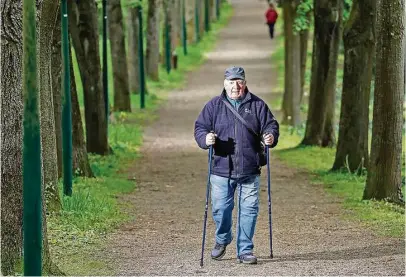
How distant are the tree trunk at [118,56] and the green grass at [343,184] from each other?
4.34m

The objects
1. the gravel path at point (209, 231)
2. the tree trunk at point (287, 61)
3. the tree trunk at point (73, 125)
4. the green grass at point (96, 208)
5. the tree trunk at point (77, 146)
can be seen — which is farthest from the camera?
the tree trunk at point (287, 61)

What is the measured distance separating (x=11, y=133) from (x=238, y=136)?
7.32 feet

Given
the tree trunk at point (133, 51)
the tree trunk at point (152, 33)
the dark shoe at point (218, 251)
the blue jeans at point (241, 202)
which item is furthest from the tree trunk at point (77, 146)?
the tree trunk at point (152, 33)

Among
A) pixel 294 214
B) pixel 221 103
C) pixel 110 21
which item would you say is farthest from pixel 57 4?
pixel 110 21

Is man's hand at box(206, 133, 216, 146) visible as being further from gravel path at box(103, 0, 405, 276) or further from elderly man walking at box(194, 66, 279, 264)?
gravel path at box(103, 0, 405, 276)

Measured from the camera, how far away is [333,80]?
74.0 feet

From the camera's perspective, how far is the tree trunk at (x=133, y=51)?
1335 inches

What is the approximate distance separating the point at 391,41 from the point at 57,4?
4.62 m

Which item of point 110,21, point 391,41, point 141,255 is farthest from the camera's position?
point 110,21

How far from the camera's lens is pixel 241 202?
34.8 feet

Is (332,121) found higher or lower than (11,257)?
lower

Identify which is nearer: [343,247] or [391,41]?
[343,247]

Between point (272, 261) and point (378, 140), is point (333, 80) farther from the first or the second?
point (272, 261)

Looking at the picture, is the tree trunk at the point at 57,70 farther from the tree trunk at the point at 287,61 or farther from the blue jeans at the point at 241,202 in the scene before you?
the tree trunk at the point at 287,61
